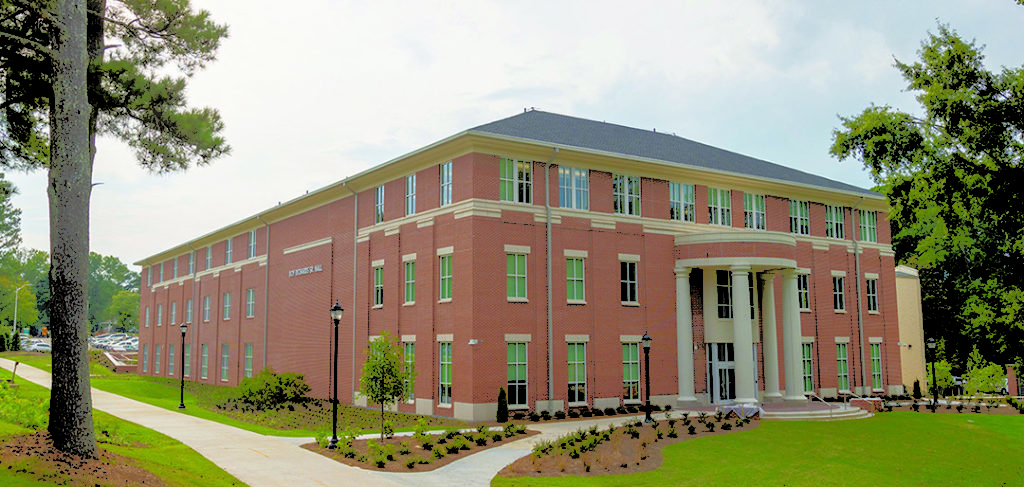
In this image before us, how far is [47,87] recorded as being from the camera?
60.4ft

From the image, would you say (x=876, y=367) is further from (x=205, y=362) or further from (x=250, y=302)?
(x=205, y=362)

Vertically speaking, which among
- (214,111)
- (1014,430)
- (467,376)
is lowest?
(1014,430)

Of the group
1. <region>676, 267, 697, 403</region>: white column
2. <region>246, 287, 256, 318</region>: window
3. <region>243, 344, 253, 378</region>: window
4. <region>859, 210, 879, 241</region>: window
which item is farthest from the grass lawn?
<region>246, 287, 256, 318</region>: window

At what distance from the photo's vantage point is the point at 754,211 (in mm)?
39812

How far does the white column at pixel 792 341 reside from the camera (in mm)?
36375

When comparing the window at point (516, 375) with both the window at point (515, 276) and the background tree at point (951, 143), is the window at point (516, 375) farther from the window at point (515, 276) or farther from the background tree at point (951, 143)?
the background tree at point (951, 143)

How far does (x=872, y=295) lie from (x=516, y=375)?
24344 millimetres

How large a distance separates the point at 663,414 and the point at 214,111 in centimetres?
2111

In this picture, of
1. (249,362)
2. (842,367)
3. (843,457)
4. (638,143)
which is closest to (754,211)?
(638,143)

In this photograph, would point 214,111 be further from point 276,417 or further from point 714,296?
point 714,296

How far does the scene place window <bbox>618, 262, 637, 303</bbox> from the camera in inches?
1355

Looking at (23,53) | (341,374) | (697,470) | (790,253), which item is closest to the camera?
(23,53)

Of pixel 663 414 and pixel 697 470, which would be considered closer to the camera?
pixel 697 470

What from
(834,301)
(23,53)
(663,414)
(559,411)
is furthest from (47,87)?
(834,301)
